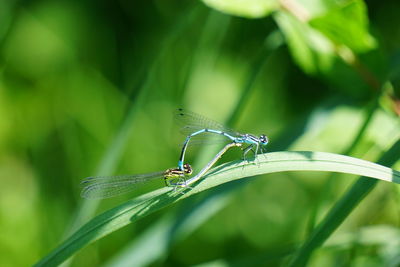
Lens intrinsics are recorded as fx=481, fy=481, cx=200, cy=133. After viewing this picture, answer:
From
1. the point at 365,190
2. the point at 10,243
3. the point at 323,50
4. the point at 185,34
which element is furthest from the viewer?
the point at 185,34

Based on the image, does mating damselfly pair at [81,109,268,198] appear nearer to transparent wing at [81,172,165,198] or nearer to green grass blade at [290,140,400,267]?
transparent wing at [81,172,165,198]

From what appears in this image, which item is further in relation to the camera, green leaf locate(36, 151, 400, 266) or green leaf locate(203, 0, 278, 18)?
green leaf locate(203, 0, 278, 18)

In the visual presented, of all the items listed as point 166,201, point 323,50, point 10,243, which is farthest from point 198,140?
point 10,243

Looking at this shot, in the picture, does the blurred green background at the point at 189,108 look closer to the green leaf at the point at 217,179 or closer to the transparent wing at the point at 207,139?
the transparent wing at the point at 207,139

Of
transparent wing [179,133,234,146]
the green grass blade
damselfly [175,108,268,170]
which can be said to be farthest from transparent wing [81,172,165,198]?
the green grass blade

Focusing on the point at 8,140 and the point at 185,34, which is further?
the point at 185,34

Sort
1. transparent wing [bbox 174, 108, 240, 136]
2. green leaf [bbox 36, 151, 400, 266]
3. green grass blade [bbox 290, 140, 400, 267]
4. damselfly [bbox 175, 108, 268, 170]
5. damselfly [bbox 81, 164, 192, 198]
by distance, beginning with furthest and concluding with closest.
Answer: transparent wing [bbox 174, 108, 240, 136] → damselfly [bbox 175, 108, 268, 170] → damselfly [bbox 81, 164, 192, 198] → green grass blade [bbox 290, 140, 400, 267] → green leaf [bbox 36, 151, 400, 266]

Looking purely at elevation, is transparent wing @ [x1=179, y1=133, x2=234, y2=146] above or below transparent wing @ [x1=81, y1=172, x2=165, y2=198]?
above

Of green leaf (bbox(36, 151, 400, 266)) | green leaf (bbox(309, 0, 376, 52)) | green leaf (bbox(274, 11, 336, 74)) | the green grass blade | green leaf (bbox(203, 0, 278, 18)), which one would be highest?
green leaf (bbox(203, 0, 278, 18))

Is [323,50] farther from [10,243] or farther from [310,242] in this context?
[10,243]
